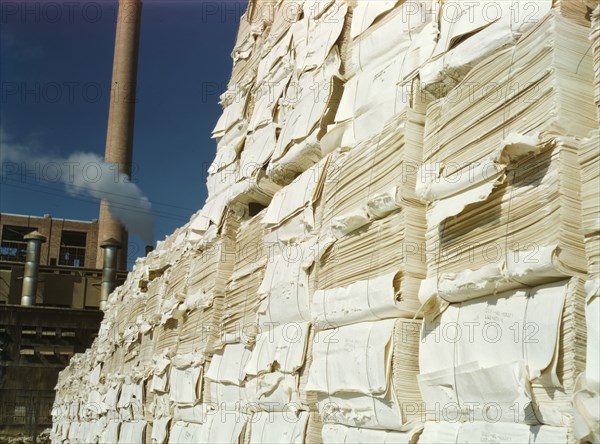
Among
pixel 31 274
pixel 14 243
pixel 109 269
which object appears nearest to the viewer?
pixel 31 274

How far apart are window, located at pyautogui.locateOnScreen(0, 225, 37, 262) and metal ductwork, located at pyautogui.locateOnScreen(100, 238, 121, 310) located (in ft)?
31.1

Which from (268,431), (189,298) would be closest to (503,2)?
(268,431)

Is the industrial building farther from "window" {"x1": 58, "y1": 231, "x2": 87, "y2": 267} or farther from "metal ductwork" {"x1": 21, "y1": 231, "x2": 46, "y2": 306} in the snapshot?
"window" {"x1": 58, "y1": 231, "x2": 87, "y2": 267}

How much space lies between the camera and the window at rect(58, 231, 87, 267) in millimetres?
34438

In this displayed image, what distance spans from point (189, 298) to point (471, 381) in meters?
3.44

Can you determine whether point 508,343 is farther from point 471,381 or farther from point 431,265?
point 431,265

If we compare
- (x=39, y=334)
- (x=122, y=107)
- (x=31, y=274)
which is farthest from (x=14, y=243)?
(x=39, y=334)

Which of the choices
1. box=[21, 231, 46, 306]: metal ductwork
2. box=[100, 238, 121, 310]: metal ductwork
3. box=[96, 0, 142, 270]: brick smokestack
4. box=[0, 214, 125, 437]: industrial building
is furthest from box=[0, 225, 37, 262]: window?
box=[0, 214, 125, 437]: industrial building

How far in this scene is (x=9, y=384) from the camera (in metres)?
17.1

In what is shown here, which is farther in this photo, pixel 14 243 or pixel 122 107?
pixel 14 243

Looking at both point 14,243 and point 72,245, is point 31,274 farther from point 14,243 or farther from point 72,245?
point 72,245

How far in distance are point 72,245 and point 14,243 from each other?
2687 millimetres

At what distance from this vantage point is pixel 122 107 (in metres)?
26.8

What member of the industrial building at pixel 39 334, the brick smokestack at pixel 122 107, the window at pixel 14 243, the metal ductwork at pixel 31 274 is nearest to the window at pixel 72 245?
the window at pixel 14 243
